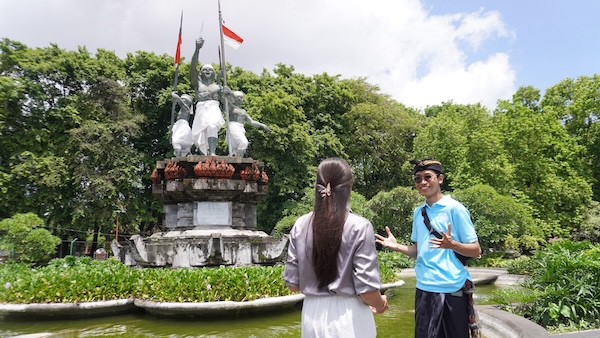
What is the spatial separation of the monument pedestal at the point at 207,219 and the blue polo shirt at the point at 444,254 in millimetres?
5805

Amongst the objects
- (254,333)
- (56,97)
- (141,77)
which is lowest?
(254,333)

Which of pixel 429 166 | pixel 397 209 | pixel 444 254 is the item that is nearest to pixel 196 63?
pixel 429 166

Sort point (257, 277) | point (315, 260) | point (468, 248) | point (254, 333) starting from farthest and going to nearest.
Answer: point (257, 277)
point (254, 333)
point (468, 248)
point (315, 260)

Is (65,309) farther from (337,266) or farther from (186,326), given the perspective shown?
(337,266)

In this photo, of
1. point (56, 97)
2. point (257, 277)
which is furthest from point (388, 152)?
point (257, 277)

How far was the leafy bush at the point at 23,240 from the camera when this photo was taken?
47.8 feet

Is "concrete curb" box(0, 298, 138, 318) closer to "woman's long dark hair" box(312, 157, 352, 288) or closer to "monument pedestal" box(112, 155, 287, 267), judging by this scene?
"monument pedestal" box(112, 155, 287, 267)

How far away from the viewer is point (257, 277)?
6.71 m

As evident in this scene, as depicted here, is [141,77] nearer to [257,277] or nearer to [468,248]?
[257,277]

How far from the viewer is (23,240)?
579 inches

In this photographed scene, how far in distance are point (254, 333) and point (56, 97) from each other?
21.3 metres

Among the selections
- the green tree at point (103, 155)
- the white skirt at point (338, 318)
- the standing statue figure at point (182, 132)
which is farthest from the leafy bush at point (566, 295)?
the green tree at point (103, 155)

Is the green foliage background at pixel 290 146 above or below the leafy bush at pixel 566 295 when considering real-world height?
above

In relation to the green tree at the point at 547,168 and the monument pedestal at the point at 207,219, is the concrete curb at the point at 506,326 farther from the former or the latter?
the green tree at the point at 547,168
